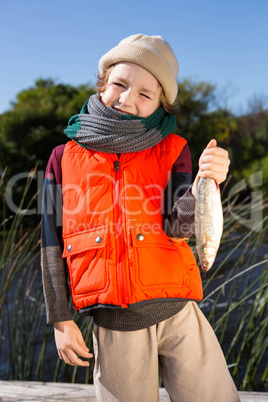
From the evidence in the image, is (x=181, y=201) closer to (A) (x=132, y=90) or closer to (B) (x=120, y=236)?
(B) (x=120, y=236)

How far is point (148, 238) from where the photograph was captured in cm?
126

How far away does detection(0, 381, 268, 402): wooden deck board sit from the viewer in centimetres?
191

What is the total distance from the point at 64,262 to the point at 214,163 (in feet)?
1.88

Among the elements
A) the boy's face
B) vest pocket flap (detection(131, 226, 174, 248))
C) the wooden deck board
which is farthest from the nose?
the wooden deck board

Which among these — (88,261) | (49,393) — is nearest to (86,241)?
(88,261)

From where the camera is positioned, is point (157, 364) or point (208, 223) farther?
point (157, 364)

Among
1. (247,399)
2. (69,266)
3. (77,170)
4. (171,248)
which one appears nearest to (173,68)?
(77,170)

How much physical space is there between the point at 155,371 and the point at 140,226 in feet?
1.41

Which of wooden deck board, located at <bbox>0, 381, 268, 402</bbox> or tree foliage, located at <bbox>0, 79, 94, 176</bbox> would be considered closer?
wooden deck board, located at <bbox>0, 381, 268, 402</bbox>

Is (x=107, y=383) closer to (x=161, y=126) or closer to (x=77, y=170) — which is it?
(x=77, y=170)

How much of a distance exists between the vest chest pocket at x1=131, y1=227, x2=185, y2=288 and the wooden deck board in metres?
0.88

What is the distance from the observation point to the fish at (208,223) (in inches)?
42.5

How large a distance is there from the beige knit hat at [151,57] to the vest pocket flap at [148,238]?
1.41 feet

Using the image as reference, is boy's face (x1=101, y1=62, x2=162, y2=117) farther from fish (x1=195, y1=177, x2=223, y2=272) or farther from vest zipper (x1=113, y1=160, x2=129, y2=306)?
fish (x1=195, y1=177, x2=223, y2=272)
